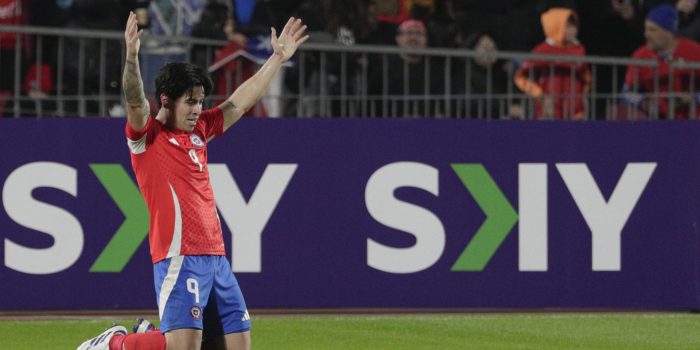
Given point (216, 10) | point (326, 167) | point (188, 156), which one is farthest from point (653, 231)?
point (188, 156)

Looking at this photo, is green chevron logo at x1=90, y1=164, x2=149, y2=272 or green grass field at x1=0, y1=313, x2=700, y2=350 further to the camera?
green chevron logo at x1=90, y1=164, x2=149, y2=272

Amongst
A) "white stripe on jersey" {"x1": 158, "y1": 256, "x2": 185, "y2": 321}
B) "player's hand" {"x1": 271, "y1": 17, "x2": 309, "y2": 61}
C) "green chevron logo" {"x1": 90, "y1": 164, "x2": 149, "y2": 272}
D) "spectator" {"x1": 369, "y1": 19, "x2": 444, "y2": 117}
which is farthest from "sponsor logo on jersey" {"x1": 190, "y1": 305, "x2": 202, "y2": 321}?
"spectator" {"x1": 369, "y1": 19, "x2": 444, "y2": 117}

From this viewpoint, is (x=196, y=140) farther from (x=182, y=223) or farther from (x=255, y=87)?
(x=255, y=87)

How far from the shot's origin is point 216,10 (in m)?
14.6

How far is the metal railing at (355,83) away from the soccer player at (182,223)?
17.6 feet

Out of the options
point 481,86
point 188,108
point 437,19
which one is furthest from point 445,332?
point 437,19

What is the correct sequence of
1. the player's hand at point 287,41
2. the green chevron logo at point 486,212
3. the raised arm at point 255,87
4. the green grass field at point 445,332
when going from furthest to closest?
the green chevron logo at point 486,212 < the green grass field at point 445,332 < the player's hand at point 287,41 < the raised arm at point 255,87

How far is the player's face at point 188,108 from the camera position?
7492 mm

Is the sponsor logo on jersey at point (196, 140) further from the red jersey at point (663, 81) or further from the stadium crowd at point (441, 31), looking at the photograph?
the red jersey at point (663, 81)

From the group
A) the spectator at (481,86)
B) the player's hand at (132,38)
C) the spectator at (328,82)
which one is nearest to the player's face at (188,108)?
the player's hand at (132,38)

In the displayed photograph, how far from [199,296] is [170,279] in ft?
0.56

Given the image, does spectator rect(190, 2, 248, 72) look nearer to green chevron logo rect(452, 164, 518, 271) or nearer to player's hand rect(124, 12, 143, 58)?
green chevron logo rect(452, 164, 518, 271)

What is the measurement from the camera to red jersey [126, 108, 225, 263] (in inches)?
296

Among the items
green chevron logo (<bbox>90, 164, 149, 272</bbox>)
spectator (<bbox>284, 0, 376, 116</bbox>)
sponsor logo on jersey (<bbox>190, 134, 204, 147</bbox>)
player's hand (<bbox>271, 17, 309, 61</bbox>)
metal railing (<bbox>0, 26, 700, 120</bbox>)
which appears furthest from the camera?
spectator (<bbox>284, 0, 376, 116</bbox>)
